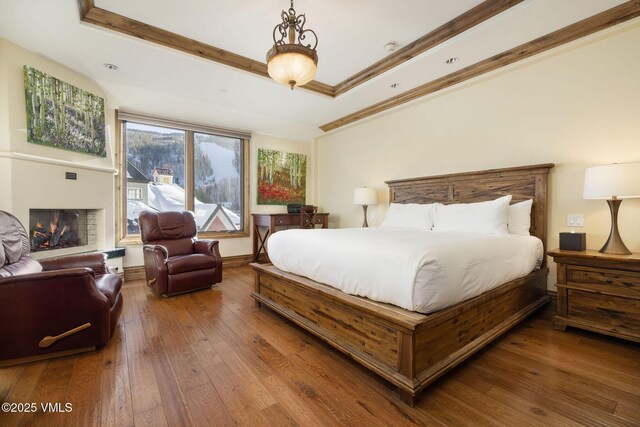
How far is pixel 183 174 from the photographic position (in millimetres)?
4648

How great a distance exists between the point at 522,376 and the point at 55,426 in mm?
2499

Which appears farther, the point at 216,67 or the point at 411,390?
the point at 216,67

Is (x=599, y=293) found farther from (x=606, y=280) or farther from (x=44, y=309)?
(x=44, y=309)

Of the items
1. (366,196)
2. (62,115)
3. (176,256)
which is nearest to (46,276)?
(176,256)

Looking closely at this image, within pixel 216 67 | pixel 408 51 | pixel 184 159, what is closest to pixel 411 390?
pixel 408 51

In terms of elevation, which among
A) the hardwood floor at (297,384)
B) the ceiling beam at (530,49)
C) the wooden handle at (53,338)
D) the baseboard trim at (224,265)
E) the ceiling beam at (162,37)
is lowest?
the hardwood floor at (297,384)

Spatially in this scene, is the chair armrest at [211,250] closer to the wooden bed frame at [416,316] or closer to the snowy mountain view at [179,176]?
the wooden bed frame at [416,316]

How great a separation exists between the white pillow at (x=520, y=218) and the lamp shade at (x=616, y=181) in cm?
56

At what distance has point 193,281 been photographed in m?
3.32

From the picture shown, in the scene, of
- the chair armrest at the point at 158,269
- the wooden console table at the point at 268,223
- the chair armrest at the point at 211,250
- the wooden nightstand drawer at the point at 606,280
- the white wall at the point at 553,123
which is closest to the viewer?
the wooden nightstand drawer at the point at 606,280

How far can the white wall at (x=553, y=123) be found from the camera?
2.37 meters

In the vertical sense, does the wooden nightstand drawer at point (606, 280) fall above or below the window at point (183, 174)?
below

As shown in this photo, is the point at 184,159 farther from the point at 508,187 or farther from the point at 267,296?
the point at 508,187

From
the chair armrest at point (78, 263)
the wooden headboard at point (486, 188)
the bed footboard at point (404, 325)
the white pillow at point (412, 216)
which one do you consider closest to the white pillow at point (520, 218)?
the wooden headboard at point (486, 188)
